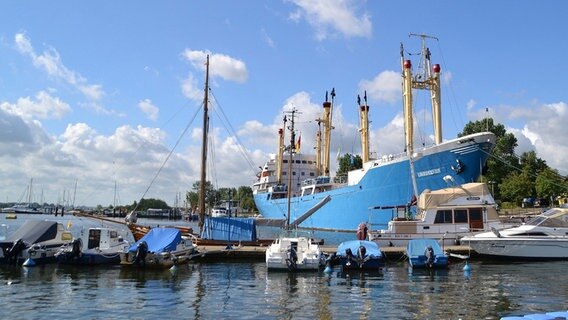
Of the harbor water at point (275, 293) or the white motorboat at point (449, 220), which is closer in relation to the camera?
the harbor water at point (275, 293)

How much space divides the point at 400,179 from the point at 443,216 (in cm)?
1360

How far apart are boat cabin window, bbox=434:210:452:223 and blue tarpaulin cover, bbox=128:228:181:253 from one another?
16.0 meters

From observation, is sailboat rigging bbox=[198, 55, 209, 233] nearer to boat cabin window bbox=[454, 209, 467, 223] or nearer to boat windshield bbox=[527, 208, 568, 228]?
boat cabin window bbox=[454, 209, 467, 223]

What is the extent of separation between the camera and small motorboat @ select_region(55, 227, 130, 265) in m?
24.7

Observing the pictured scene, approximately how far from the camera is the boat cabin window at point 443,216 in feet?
100

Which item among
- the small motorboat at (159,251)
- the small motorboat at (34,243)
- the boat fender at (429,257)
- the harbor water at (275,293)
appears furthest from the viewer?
the small motorboat at (34,243)

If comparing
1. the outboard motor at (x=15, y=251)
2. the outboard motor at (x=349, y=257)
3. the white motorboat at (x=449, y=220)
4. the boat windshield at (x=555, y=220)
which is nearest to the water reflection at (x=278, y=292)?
the outboard motor at (x=349, y=257)

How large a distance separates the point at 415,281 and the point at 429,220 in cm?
1049

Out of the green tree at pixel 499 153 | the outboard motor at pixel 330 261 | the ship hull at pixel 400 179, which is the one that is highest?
the green tree at pixel 499 153

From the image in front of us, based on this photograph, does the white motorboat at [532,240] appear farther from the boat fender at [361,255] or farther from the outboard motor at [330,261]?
the outboard motor at [330,261]

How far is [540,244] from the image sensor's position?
2739 centimetres

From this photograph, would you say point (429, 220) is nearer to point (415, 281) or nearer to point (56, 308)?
point (415, 281)

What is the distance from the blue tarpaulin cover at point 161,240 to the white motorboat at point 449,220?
40.8 feet

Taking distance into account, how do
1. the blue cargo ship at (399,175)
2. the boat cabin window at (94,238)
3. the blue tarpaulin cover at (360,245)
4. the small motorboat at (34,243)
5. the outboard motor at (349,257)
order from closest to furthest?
the outboard motor at (349,257) < the blue tarpaulin cover at (360,245) < the small motorboat at (34,243) < the boat cabin window at (94,238) < the blue cargo ship at (399,175)
